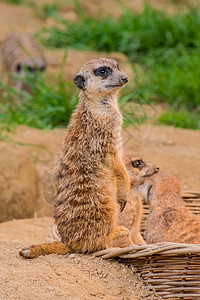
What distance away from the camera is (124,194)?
2.58m

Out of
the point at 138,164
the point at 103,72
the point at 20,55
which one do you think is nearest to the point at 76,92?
the point at 138,164

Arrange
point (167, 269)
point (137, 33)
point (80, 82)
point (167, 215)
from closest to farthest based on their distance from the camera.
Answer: point (167, 269) → point (80, 82) → point (167, 215) → point (137, 33)

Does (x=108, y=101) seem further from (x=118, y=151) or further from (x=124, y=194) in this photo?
(x=124, y=194)

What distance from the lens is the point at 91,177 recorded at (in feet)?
8.02

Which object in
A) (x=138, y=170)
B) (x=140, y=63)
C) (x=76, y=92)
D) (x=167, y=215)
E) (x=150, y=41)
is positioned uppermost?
(x=150, y=41)

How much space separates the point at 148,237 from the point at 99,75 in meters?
0.98

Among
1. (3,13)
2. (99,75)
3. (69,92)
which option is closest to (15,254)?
(99,75)

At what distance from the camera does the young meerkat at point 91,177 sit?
2.41 meters

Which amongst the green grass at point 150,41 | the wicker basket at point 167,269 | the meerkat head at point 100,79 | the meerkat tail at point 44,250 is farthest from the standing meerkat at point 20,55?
the wicker basket at point 167,269

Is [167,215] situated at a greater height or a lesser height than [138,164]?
lesser

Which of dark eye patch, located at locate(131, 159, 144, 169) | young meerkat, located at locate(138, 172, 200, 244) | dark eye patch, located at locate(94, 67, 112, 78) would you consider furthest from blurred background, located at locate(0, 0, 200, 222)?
dark eye patch, located at locate(94, 67, 112, 78)

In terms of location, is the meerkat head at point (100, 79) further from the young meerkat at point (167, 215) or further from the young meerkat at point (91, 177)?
the young meerkat at point (167, 215)

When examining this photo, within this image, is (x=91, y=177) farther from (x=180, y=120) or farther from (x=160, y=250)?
(x=180, y=120)

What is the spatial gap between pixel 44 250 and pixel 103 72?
2.99 feet
